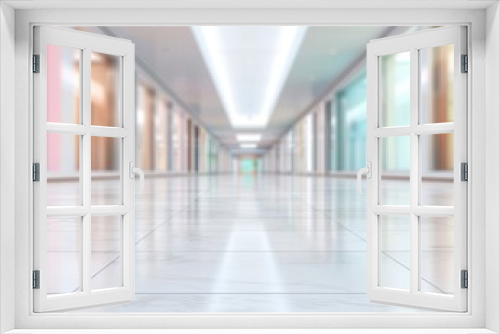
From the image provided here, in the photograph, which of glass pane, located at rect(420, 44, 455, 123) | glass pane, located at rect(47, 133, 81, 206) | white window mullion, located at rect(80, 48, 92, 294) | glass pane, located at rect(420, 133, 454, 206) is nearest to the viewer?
white window mullion, located at rect(80, 48, 92, 294)

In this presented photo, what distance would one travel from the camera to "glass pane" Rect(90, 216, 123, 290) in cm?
369

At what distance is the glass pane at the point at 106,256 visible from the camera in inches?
145

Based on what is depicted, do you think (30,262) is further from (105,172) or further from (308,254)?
(105,172)

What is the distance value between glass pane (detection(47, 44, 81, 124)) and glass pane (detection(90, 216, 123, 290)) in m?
14.1

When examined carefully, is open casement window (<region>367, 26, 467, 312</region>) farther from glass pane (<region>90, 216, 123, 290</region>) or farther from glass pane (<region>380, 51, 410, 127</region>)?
glass pane (<region>380, 51, 410, 127</region>)

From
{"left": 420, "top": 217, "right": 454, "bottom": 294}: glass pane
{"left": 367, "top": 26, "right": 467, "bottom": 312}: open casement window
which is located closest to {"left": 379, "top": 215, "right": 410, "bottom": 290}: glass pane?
{"left": 367, "top": 26, "right": 467, "bottom": 312}: open casement window

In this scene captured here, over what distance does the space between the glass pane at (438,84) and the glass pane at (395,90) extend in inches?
79.5

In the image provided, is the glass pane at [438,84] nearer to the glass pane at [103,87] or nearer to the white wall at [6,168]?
the glass pane at [103,87]

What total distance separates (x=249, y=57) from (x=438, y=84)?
819cm

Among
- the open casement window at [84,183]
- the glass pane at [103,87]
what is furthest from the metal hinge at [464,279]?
the glass pane at [103,87]

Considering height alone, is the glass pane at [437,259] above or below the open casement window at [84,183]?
below

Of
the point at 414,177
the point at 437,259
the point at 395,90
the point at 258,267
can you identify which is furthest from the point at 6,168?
the point at 395,90

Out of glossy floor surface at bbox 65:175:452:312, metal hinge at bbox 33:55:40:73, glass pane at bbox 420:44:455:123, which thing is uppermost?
glass pane at bbox 420:44:455:123

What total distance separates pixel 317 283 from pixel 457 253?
A: 106 centimetres
